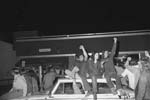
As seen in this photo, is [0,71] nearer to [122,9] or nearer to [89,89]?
[89,89]

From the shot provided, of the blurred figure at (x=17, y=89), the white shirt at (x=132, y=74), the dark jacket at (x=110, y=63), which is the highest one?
the dark jacket at (x=110, y=63)

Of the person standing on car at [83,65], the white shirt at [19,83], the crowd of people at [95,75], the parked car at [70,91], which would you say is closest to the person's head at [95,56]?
the crowd of people at [95,75]

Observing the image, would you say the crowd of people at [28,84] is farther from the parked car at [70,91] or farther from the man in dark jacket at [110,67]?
the man in dark jacket at [110,67]

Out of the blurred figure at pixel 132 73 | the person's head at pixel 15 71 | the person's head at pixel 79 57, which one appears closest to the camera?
the blurred figure at pixel 132 73

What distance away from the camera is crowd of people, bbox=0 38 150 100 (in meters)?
3.80

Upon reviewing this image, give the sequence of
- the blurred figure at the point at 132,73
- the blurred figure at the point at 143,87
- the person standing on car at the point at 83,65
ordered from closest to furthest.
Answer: the blurred figure at the point at 143,87 < the person standing on car at the point at 83,65 < the blurred figure at the point at 132,73

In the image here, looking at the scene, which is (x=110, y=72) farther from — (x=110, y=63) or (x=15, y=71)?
(x=15, y=71)

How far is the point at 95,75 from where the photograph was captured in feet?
13.3

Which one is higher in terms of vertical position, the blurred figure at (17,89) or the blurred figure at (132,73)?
the blurred figure at (132,73)

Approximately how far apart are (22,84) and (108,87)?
175cm

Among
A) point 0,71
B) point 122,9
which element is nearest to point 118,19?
point 122,9

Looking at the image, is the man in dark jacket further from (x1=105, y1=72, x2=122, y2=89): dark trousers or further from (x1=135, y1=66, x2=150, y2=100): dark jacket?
(x1=135, y1=66, x2=150, y2=100): dark jacket

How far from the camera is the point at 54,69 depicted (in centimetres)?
468

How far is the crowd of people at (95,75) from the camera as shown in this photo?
3.80 metres
